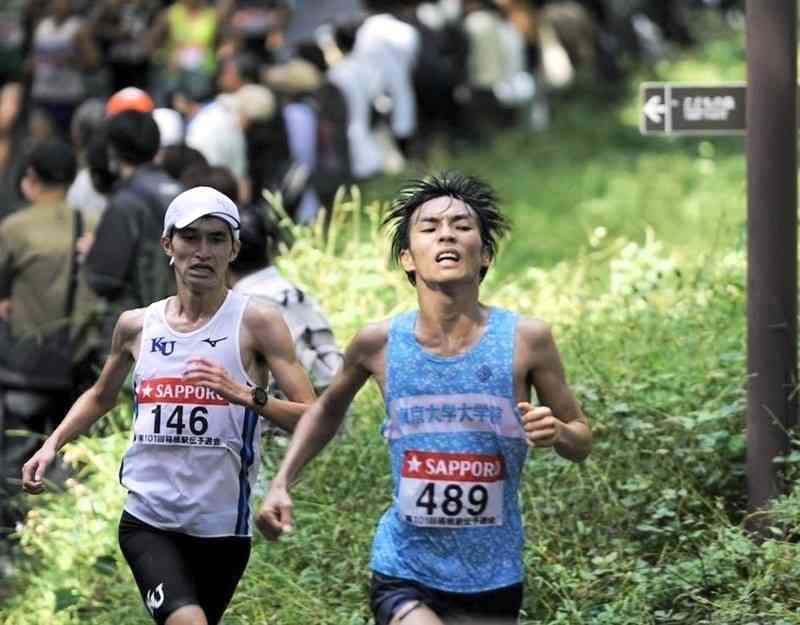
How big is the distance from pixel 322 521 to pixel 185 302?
191cm

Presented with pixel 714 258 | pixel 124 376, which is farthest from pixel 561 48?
pixel 124 376

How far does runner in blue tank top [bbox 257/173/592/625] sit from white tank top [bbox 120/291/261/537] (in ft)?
1.39

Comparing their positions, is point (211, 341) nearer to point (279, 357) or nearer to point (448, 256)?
point (279, 357)

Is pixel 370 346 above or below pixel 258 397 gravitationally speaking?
above

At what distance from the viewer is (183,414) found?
6.86 meters

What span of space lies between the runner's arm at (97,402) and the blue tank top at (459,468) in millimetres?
1129

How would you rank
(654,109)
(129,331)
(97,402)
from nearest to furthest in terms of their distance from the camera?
(129,331)
(97,402)
(654,109)

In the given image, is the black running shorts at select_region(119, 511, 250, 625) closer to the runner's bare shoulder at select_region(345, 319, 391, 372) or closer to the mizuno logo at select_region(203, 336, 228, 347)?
the mizuno logo at select_region(203, 336, 228, 347)

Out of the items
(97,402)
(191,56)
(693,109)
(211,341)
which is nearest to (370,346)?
(211,341)

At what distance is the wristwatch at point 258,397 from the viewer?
6.64m

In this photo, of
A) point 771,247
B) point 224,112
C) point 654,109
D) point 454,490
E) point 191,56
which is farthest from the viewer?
point 191,56

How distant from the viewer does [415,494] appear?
6363 mm

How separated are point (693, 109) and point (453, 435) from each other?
106 inches

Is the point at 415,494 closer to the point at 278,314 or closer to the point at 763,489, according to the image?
the point at 278,314
